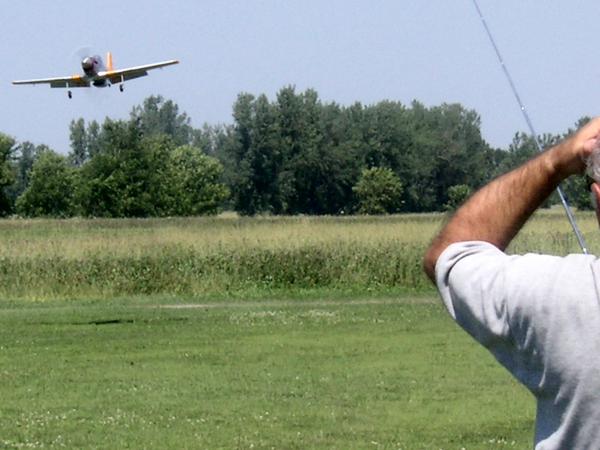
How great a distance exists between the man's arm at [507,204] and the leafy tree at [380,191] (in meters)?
62.0

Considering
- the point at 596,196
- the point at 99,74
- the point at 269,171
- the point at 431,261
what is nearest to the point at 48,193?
the point at 269,171

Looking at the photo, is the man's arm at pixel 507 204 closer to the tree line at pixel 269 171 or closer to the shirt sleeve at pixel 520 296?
the shirt sleeve at pixel 520 296

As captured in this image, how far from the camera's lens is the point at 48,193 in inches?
3844

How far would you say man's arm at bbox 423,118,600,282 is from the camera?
8.55 ft

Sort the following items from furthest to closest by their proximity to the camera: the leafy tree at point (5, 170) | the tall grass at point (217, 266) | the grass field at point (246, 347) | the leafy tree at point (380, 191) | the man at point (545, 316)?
the leafy tree at point (5, 170) → the leafy tree at point (380, 191) → the tall grass at point (217, 266) → the grass field at point (246, 347) → the man at point (545, 316)

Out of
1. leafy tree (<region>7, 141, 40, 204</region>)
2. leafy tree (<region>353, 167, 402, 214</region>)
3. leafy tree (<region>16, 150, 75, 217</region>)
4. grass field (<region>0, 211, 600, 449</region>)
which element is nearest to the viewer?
grass field (<region>0, 211, 600, 449</region>)

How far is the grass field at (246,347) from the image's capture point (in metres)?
10.4

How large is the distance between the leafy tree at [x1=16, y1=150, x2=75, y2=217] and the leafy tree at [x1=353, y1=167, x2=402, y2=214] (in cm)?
2815

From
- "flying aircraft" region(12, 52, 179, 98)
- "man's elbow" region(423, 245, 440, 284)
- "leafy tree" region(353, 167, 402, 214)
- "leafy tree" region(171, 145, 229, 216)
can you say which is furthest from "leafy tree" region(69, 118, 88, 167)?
"man's elbow" region(423, 245, 440, 284)

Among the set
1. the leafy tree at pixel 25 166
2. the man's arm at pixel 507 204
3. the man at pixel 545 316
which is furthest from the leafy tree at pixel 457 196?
the leafy tree at pixel 25 166

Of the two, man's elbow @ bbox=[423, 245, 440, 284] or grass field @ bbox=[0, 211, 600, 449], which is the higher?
man's elbow @ bbox=[423, 245, 440, 284]

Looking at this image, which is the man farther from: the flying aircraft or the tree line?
the tree line

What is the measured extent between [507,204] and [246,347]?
13804 mm

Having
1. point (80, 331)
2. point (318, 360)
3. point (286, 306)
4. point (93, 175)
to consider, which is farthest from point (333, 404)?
point (93, 175)
